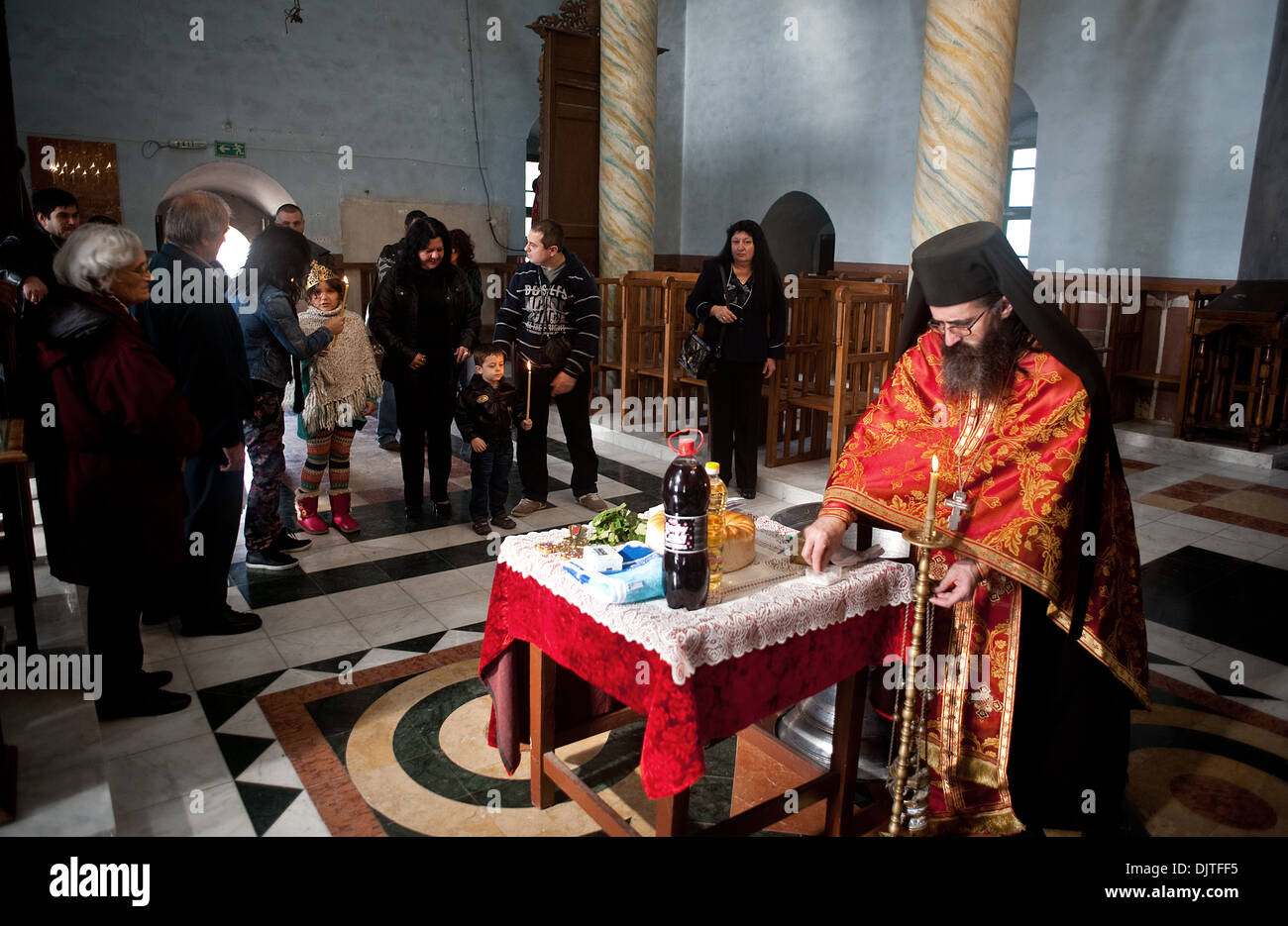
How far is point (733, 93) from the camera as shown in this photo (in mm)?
13234

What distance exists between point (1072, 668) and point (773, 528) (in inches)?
35.2

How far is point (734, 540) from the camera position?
7.73 ft

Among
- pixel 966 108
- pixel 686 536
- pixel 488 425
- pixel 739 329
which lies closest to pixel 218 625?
pixel 488 425

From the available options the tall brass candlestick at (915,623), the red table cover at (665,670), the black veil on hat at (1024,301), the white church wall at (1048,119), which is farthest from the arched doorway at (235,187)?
the tall brass candlestick at (915,623)

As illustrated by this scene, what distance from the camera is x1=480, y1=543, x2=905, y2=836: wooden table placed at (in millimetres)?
2039

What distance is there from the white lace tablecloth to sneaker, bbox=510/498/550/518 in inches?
122

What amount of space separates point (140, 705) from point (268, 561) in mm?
1522

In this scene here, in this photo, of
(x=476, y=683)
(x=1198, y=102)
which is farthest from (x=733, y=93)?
(x=476, y=683)

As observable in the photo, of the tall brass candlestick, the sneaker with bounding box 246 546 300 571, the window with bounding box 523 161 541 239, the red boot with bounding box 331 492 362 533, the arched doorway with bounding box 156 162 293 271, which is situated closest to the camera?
the tall brass candlestick

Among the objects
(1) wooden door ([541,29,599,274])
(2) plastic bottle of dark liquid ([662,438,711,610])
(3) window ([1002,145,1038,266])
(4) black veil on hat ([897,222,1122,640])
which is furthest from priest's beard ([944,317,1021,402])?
(3) window ([1002,145,1038,266])

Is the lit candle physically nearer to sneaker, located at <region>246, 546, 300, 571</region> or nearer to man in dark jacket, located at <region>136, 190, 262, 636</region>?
man in dark jacket, located at <region>136, 190, 262, 636</region>

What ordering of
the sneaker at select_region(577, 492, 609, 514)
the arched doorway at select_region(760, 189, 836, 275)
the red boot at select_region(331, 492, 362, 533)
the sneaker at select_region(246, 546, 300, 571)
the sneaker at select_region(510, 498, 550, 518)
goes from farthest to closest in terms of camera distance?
the arched doorway at select_region(760, 189, 836, 275)
the sneaker at select_region(577, 492, 609, 514)
the sneaker at select_region(510, 498, 550, 518)
the red boot at select_region(331, 492, 362, 533)
the sneaker at select_region(246, 546, 300, 571)

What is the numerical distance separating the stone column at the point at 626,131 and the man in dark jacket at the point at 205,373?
684 cm

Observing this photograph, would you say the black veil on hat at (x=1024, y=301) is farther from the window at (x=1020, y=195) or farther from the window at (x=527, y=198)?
the window at (x=527, y=198)
